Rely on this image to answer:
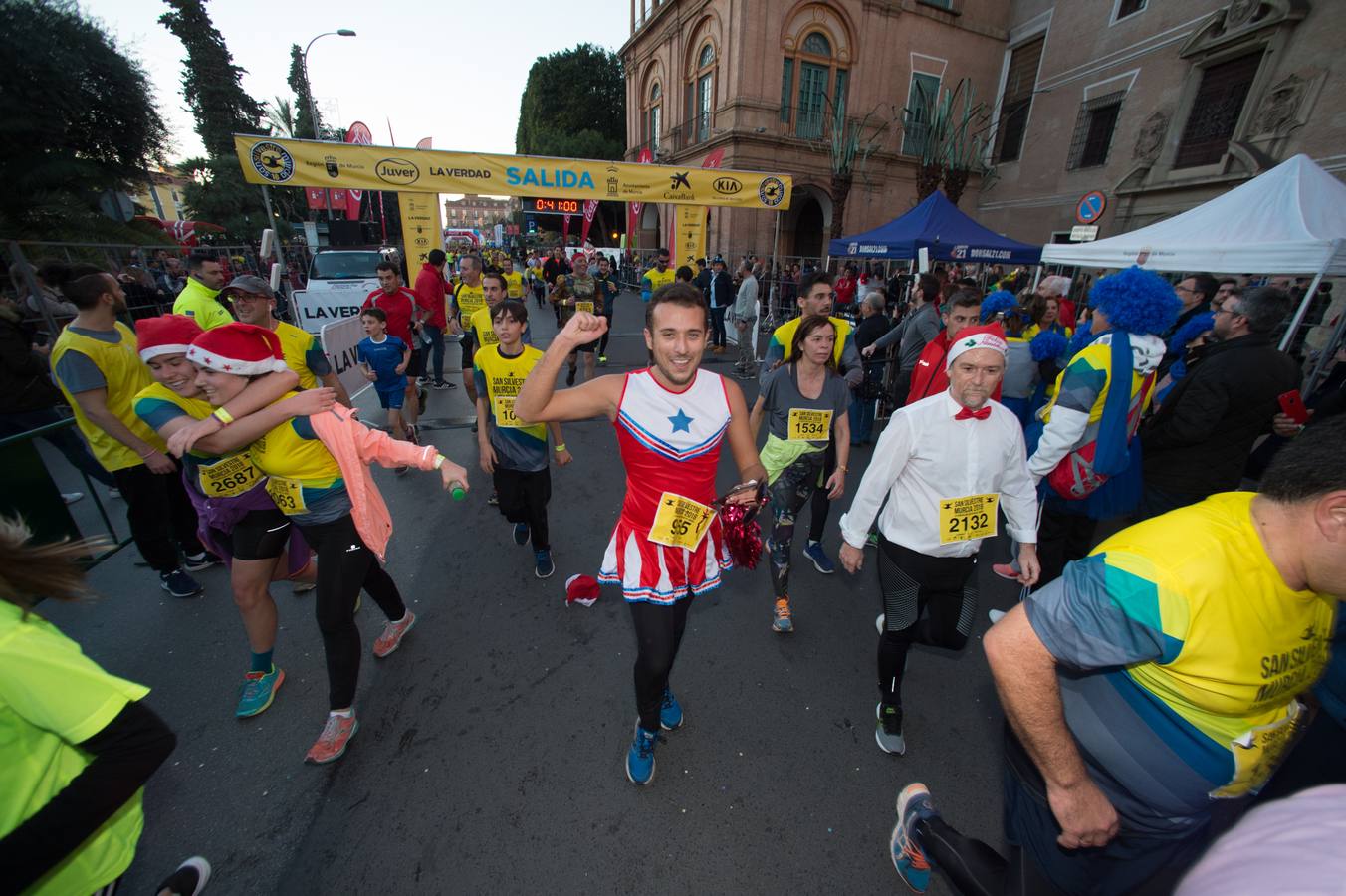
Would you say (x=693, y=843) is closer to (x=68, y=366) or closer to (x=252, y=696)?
(x=252, y=696)

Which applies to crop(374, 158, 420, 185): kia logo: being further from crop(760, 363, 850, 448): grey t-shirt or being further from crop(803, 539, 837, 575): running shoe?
crop(803, 539, 837, 575): running shoe

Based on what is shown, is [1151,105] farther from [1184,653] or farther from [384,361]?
[1184,653]

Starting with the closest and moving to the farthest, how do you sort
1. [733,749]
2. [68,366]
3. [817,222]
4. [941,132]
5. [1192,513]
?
[1192,513] < [733,749] < [68,366] < [941,132] < [817,222]

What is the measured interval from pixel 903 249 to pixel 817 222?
59.4ft

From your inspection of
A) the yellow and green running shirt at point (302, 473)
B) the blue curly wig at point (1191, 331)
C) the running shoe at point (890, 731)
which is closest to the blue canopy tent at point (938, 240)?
the blue curly wig at point (1191, 331)

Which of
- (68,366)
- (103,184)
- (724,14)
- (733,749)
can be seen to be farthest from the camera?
(724,14)

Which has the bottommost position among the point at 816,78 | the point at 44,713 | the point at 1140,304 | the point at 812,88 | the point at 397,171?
the point at 44,713

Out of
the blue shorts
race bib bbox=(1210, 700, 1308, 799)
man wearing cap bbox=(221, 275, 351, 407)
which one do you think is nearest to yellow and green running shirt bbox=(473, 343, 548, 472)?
man wearing cap bbox=(221, 275, 351, 407)

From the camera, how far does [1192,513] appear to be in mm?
1220

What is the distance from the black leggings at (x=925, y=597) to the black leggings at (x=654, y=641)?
3.30ft

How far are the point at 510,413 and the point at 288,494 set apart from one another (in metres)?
1.61

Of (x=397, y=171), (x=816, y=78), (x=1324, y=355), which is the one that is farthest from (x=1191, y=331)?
(x=816, y=78)

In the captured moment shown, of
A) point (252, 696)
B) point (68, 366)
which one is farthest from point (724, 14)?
point (252, 696)

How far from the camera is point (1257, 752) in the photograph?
1.26m
